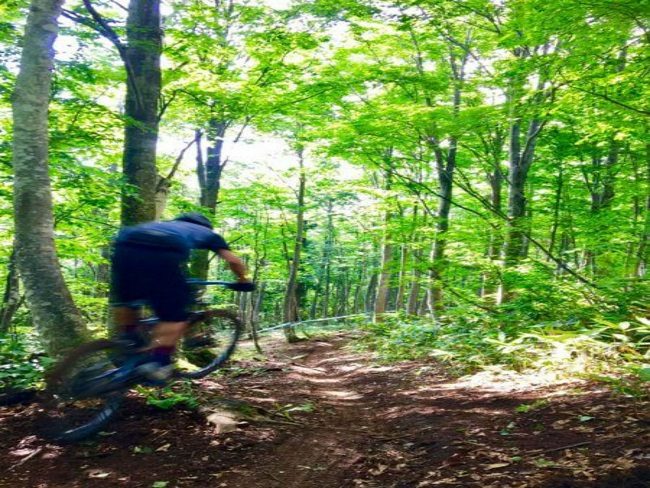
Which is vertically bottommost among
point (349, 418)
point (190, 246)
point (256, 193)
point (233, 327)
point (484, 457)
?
point (349, 418)

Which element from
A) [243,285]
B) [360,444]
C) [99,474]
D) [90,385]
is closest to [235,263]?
[243,285]

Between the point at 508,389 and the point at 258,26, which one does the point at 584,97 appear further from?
the point at 258,26

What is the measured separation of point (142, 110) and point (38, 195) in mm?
2174

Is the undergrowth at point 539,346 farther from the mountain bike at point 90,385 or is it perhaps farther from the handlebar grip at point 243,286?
the mountain bike at point 90,385

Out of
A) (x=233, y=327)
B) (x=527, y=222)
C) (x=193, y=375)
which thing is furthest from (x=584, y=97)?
(x=193, y=375)

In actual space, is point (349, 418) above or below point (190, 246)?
below

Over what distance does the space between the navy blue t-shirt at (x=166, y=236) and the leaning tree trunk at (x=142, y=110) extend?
2.20 meters

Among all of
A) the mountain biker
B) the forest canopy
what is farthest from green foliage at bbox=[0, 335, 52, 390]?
the mountain biker

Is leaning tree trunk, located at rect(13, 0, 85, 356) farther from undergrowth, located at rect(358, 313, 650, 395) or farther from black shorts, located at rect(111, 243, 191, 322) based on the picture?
undergrowth, located at rect(358, 313, 650, 395)

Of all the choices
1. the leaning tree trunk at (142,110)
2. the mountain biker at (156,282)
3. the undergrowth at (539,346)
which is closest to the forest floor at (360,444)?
the undergrowth at (539,346)

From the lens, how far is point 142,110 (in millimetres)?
6242

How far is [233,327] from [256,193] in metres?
11.5

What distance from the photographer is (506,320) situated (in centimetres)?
861

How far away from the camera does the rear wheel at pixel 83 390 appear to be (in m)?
3.84
